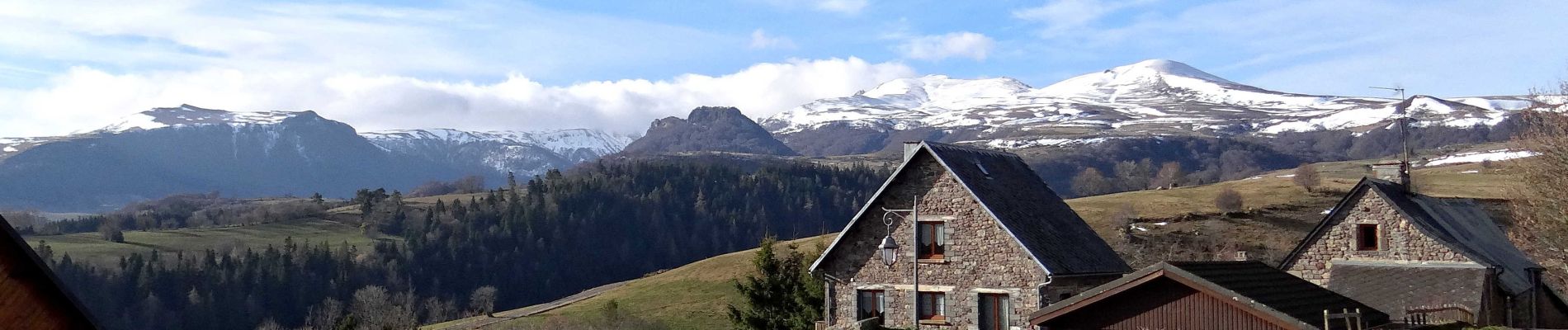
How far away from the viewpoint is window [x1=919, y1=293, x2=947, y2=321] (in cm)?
3488

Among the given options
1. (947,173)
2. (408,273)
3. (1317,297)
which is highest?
(947,173)

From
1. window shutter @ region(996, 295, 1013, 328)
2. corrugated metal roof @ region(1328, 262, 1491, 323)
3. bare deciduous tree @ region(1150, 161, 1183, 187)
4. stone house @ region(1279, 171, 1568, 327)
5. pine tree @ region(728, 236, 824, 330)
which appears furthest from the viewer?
bare deciduous tree @ region(1150, 161, 1183, 187)

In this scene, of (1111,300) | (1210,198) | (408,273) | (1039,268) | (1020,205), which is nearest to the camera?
(1111,300)

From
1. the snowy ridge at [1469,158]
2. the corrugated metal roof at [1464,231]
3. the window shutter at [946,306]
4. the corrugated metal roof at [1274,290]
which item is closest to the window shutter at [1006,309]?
the window shutter at [946,306]

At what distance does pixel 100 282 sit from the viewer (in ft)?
492

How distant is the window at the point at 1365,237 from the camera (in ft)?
115

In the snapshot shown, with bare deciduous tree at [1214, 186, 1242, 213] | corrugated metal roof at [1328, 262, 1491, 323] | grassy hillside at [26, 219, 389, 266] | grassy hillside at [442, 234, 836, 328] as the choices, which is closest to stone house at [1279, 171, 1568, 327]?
corrugated metal roof at [1328, 262, 1491, 323]

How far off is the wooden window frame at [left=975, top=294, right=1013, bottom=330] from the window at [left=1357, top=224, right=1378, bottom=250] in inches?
420

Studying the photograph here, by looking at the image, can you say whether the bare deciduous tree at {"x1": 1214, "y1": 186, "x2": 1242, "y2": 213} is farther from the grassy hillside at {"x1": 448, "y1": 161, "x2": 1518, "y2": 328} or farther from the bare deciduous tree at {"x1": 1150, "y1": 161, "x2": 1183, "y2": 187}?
the bare deciduous tree at {"x1": 1150, "y1": 161, "x2": 1183, "y2": 187}

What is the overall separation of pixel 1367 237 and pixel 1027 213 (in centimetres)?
986

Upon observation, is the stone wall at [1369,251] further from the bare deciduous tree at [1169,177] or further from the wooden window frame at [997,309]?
the bare deciduous tree at [1169,177]

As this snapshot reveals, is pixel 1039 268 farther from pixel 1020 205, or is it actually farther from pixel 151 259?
pixel 151 259

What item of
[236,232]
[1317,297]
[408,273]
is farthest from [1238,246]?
[236,232]

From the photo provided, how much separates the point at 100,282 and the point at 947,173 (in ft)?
481
